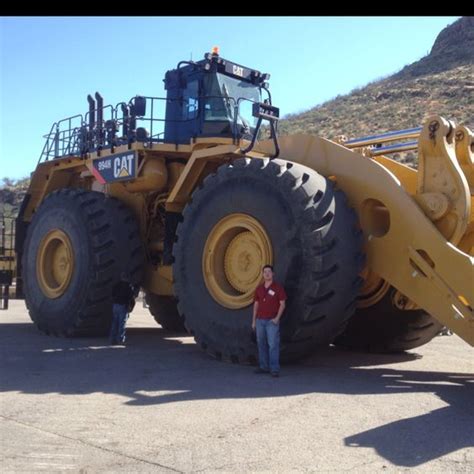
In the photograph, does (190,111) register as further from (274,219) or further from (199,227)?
(274,219)

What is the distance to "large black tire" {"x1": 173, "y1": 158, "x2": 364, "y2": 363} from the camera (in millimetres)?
7223

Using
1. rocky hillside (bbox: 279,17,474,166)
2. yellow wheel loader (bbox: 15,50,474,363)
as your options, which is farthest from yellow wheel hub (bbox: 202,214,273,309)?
rocky hillside (bbox: 279,17,474,166)

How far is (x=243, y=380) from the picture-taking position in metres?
6.93

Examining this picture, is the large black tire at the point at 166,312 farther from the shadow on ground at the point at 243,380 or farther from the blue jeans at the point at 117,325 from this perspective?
the shadow on ground at the point at 243,380

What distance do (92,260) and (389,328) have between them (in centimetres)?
446

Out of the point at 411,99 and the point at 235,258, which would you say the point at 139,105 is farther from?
the point at 411,99

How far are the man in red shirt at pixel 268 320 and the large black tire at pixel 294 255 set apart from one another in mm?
207

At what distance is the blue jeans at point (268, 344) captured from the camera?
718cm

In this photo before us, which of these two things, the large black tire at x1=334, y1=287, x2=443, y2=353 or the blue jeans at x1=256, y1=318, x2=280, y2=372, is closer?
the blue jeans at x1=256, y1=318, x2=280, y2=372

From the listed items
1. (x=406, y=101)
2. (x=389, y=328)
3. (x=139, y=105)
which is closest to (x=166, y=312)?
(x=139, y=105)

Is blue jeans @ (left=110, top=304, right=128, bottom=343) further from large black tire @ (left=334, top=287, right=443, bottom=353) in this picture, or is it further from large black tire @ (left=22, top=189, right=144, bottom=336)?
large black tire @ (left=334, top=287, right=443, bottom=353)

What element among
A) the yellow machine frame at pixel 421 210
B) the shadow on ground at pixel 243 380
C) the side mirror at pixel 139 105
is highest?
the side mirror at pixel 139 105

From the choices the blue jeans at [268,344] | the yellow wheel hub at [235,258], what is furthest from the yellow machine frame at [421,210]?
the blue jeans at [268,344]

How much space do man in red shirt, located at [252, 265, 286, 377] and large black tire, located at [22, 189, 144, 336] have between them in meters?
3.58
